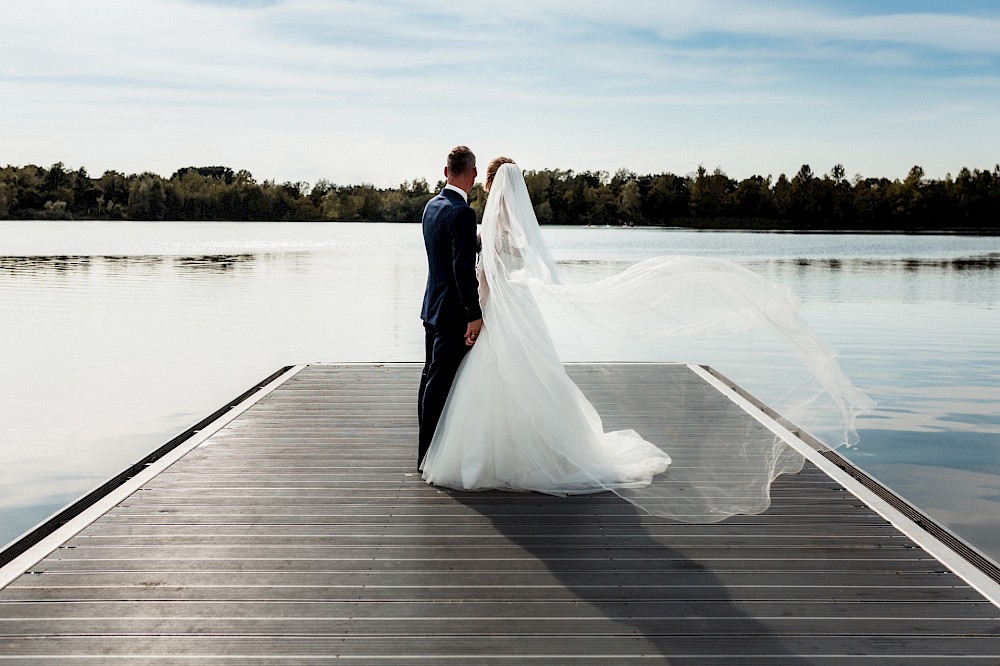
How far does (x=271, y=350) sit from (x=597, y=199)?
6668 cm

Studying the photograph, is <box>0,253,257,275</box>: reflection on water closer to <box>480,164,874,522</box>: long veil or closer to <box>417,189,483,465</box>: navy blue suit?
<box>417,189,483,465</box>: navy blue suit

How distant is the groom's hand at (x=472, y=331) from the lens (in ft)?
15.1

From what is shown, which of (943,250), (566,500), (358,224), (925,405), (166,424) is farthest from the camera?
(358,224)

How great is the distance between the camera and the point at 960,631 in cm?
296

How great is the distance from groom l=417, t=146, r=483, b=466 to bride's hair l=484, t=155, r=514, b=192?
0.10m

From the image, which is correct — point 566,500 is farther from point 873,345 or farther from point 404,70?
point 404,70

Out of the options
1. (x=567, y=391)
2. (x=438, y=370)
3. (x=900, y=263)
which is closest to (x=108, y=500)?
(x=438, y=370)

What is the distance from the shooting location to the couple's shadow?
2922mm

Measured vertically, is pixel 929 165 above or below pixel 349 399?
above

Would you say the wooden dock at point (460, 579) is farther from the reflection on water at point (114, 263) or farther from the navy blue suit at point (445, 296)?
the reflection on water at point (114, 263)

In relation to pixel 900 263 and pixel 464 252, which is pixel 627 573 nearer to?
pixel 464 252

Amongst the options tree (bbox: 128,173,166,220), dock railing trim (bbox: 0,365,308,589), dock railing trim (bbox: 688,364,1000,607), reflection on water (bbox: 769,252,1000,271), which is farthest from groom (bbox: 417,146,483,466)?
tree (bbox: 128,173,166,220)

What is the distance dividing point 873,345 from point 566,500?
10.4m

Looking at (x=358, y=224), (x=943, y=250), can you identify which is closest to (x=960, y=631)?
(x=943, y=250)
